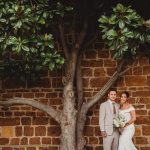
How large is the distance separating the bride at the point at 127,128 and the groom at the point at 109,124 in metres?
0.14

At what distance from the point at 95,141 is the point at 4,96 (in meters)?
2.35

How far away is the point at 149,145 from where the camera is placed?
1028 cm

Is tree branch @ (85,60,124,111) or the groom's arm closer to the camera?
the groom's arm

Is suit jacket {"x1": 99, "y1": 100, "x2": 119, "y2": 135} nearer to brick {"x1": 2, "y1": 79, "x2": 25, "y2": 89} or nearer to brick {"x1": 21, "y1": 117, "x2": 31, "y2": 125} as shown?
brick {"x1": 21, "y1": 117, "x2": 31, "y2": 125}

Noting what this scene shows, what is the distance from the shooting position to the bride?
369 inches

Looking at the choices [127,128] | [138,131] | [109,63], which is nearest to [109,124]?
[127,128]

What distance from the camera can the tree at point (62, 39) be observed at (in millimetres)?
7555

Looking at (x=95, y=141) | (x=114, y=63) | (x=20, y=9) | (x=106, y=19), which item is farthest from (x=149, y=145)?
(x=20, y=9)

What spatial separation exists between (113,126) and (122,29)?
8.33 feet

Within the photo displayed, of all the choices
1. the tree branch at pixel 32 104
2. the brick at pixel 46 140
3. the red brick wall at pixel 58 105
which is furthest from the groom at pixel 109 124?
the brick at pixel 46 140

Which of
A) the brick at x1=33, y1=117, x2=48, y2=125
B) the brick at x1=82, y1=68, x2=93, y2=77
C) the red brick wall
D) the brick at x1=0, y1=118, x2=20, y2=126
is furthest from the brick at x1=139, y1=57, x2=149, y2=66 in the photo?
the brick at x1=0, y1=118, x2=20, y2=126

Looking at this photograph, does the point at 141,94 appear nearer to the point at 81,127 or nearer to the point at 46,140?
the point at 81,127

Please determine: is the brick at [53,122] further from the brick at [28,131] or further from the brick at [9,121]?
the brick at [9,121]

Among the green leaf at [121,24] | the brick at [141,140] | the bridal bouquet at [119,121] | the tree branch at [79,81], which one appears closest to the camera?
the green leaf at [121,24]
